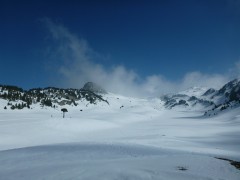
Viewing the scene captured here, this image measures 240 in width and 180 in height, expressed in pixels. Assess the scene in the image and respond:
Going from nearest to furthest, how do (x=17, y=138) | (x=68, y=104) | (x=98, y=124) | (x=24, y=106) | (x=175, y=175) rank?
(x=175, y=175) → (x=17, y=138) → (x=98, y=124) → (x=24, y=106) → (x=68, y=104)

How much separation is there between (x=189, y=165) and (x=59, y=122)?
51.8 metres

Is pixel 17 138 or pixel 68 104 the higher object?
pixel 68 104

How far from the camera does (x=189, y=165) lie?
16.3 metres

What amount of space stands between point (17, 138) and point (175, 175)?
37.4m

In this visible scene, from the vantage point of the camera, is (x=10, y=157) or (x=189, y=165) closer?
(x=189, y=165)

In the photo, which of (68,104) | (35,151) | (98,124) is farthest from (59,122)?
(68,104)

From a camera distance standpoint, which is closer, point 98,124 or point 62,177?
point 62,177

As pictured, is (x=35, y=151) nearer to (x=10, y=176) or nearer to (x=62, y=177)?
(x=10, y=176)

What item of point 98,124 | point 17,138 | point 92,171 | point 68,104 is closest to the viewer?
point 92,171

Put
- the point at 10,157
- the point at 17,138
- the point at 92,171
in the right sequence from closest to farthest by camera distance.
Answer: the point at 92,171 < the point at 10,157 < the point at 17,138

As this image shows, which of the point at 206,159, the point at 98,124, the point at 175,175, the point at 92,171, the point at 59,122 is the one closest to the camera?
the point at 175,175

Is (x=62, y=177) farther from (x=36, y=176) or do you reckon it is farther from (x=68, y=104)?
(x=68, y=104)

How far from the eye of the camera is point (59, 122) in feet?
210

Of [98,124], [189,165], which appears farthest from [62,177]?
[98,124]
